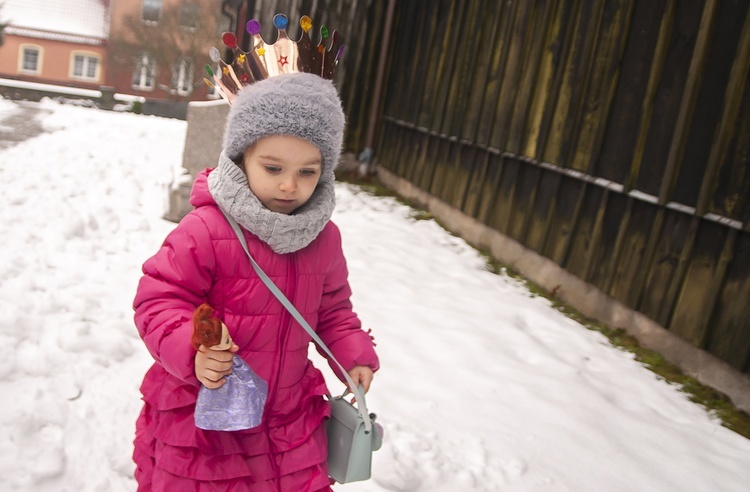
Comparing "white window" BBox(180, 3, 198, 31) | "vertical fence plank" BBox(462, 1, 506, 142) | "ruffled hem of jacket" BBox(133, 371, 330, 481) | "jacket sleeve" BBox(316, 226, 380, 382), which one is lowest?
"ruffled hem of jacket" BBox(133, 371, 330, 481)

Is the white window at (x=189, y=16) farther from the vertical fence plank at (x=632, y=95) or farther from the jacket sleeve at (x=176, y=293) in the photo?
the jacket sleeve at (x=176, y=293)

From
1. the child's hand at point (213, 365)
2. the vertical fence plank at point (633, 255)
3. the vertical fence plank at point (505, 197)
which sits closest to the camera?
the child's hand at point (213, 365)

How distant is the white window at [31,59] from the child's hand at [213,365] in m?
36.7

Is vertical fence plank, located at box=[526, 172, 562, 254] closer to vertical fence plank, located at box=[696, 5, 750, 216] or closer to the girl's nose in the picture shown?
vertical fence plank, located at box=[696, 5, 750, 216]

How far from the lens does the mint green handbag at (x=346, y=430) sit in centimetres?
176

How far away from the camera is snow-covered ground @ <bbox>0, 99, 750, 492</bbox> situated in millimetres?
2758

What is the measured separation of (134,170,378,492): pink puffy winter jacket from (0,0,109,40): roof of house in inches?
1414

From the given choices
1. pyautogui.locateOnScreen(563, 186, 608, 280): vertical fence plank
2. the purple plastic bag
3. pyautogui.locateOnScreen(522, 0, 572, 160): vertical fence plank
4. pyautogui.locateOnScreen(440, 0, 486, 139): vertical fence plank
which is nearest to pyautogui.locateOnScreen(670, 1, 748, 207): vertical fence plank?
pyautogui.locateOnScreen(563, 186, 608, 280): vertical fence plank

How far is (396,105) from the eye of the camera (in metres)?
8.70

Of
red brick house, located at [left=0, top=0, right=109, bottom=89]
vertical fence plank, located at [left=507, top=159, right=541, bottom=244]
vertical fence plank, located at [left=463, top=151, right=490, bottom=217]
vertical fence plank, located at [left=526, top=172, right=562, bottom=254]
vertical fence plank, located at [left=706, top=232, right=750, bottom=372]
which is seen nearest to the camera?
vertical fence plank, located at [left=706, top=232, right=750, bottom=372]

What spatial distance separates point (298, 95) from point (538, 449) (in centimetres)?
201

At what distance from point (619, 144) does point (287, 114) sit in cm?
333

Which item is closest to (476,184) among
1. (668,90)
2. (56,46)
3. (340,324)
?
(668,90)

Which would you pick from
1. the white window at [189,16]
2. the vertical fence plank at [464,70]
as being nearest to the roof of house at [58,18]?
the white window at [189,16]
